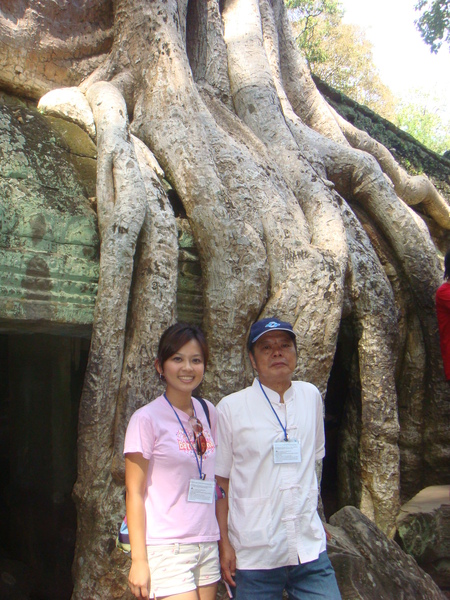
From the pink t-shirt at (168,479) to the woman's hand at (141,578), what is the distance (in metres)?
0.06

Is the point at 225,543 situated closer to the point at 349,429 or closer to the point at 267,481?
the point at 267,481

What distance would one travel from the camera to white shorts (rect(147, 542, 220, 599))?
51.4 inches

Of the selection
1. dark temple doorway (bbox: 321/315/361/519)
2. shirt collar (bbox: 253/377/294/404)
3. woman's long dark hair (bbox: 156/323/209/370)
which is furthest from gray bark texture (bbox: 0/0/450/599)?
shirt collar (bbox: 253/377/294/404)

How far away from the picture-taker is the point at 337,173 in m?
3.56

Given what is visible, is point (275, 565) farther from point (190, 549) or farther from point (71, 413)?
point (71, 413)

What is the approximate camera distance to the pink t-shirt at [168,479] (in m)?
1.35

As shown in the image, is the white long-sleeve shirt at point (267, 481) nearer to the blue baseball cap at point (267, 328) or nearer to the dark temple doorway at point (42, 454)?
the blue baseball cap at point (267, 328)

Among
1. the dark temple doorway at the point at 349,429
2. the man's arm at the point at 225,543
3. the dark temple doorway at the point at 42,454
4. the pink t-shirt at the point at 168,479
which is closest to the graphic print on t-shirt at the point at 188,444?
the pink t-shirt at the point at 168,479

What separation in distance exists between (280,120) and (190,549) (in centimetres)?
258

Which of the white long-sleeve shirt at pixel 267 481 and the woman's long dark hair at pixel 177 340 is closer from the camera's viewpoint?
the white long-sleeve shirt at pixel 267 481

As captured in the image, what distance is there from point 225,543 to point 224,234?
1262mm

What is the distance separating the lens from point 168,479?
1.38 metres

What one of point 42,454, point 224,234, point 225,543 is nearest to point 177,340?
point 225,543

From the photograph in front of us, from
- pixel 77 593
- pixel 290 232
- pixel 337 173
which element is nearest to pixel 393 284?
pixel 337 173
